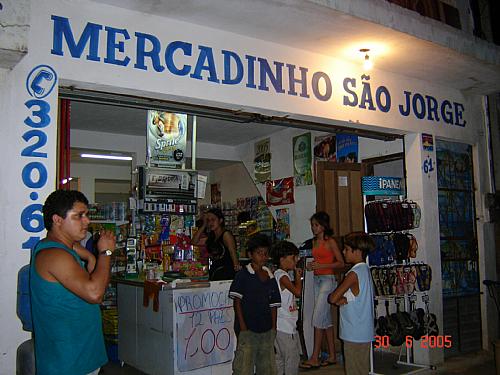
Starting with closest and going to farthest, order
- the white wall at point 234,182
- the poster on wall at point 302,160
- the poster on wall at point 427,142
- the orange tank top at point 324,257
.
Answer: the orange tank top at point 324,257, the poster on wall at point 427,142, the poster on wall at point 302,160, the white wall at point 234,182

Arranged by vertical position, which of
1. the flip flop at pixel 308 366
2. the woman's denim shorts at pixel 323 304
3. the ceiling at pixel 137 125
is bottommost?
the flip flop at pixel 308 366

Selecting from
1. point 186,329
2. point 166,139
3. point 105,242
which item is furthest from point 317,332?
point 105,242

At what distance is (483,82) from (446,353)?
139 inches

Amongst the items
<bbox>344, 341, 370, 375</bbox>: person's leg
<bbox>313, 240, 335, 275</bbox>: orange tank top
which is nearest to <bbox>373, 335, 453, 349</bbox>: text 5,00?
<bbox>313, 240, 335, 275</bbox>: orange tank top

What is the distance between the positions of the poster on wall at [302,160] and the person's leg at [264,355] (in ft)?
13.1

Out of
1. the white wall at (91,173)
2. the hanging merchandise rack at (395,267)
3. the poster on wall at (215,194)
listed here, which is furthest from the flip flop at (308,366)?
the white wall at (91,173)

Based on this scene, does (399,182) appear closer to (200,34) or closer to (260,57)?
(260,57)

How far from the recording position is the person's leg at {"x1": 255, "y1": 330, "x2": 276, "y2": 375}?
414 cm

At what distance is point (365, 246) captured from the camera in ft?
14.0

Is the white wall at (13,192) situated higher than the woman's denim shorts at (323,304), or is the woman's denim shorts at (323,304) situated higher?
the white wall at (13,192)

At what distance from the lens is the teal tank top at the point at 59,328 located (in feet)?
8.02

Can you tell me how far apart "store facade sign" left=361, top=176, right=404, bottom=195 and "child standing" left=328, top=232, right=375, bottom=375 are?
1.60m

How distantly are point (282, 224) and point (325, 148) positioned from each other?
1561mm

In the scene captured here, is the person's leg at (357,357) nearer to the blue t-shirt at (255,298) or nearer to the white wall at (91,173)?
the blue t-shirt at (255,298)
